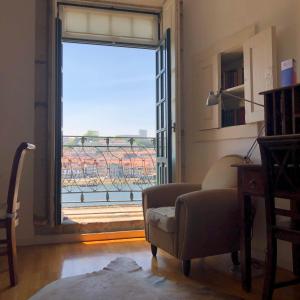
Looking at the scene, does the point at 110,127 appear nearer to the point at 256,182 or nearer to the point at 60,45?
the point at 60,45

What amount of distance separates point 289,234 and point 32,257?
2.28 metres

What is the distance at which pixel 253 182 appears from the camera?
7.32 feet

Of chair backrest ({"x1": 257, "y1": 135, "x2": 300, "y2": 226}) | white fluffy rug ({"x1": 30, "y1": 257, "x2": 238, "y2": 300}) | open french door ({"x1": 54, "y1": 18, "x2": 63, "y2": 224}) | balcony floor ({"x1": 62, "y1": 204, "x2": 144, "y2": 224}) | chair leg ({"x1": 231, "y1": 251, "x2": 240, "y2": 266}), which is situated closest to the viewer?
chair backrest ({"x1": 257, "y1": 135, "x2": 300, "y2": 226})

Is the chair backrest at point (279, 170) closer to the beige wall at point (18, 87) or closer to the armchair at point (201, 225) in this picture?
the armchair at point (201, 225)

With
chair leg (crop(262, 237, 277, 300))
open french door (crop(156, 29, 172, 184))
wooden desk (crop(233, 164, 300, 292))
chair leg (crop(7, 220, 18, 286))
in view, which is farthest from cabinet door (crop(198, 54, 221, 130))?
chair leg (crop(7, 220, 18, 286))

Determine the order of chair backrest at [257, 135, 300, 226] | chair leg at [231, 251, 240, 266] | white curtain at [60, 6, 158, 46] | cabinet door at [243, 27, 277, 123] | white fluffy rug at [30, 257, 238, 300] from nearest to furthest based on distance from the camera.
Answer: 1. chair backrest at [257, 135, 300, 226]
2. white fluffy rug at [30, 257, 238, 300]
3. cabinet door at [243, 27, 277, 123]
4. chair leg at [231, 251, 240, 266]
5. white curtain at [60, 6, 158, 46]

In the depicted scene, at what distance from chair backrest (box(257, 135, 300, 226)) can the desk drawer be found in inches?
6.1

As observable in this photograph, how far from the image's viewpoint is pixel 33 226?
3.64m

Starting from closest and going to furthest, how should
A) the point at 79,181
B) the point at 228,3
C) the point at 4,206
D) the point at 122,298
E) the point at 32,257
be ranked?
the point at 122,298
the point at 4,206
the point at 32,257
the point at 228,3
the point at 79,181

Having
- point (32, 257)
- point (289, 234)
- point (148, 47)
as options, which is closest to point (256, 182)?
point (289, 234)

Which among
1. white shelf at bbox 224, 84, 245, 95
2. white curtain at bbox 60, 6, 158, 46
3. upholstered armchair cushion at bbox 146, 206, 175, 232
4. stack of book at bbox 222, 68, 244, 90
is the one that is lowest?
upholstered armchair cushion at bbox 146, 206, 175, 232

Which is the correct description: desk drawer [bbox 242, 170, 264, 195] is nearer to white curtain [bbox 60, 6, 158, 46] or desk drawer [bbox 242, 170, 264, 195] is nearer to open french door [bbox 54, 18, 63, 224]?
open french door [bbox 54, 18, 63, 224]

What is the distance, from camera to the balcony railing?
5664 mm

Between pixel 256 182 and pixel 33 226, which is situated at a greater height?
pixel 256 182
